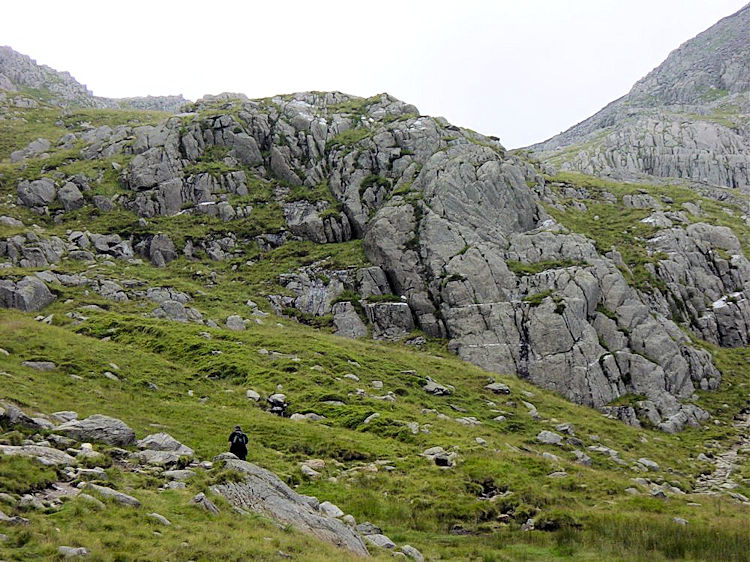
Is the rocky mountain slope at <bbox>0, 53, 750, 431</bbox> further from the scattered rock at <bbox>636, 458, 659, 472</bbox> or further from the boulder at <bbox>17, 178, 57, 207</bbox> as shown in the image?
the scattered rock at <bbox>636, 458, 659, 472</bbox>

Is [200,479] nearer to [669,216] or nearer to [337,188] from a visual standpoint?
[337,188]

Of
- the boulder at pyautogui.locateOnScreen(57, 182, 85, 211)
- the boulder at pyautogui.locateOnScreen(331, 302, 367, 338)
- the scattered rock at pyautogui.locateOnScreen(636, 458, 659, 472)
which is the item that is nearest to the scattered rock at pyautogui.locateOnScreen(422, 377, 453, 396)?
the boulder at pyautogui.locateOnScreen(331, 302, 367, 338)

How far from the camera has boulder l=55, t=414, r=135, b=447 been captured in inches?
795

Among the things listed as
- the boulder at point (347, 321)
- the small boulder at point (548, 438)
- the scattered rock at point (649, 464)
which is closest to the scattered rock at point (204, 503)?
the small boulder at point (548, 438)

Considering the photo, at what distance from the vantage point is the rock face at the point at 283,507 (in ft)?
56.0

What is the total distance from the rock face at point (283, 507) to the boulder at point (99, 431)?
5.31 m

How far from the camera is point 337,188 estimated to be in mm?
76875

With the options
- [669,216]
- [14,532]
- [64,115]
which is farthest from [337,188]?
[64,115]

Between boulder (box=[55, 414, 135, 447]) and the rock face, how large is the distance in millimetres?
5312

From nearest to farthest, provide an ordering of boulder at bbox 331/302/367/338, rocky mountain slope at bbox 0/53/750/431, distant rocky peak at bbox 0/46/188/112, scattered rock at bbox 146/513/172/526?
scattered rock at bbox 146/513/172/526 < rocky mountain slope at bbox 0/53/750/431 < boulder at bbox 331/302/367/338 < distant rocky peak at bbox 0/46/188/112

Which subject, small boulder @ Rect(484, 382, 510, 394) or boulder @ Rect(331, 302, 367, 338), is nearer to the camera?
small boulder @ Rect(484, 382, 510, 394)

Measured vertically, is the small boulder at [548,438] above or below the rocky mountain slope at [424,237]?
below

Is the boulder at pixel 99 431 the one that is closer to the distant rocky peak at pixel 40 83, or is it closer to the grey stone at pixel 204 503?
the grey stone at pixel 204 503

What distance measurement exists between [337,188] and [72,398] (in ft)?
183
